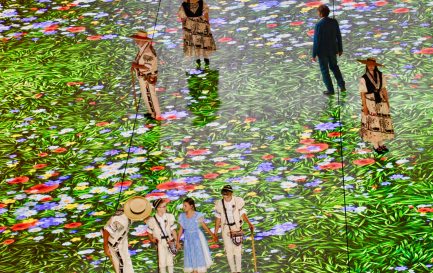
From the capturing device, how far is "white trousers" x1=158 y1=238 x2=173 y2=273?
62.6ft

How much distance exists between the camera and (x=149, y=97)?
23688 millimetres

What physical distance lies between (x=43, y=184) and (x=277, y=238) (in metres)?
4.42

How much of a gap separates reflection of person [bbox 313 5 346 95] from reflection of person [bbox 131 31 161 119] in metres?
2.87

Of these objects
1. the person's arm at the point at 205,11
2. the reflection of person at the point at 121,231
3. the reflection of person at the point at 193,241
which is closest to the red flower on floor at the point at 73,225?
the reflection of person at the point at 121,231

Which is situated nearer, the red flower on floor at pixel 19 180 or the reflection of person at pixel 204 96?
the red flower on floor at pixel 19 180

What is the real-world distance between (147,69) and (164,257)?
5191 millimetres

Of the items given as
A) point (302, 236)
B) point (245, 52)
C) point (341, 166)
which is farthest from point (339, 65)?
point (302, 236)

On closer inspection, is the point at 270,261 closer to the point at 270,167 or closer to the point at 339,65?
the point at 270,167

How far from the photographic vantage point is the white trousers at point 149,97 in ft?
77.5

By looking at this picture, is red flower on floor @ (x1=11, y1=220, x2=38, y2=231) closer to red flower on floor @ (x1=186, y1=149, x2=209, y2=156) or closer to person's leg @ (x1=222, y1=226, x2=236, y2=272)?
red flower on floor @ (x1=186, y1=149, x2=209, y2=156)

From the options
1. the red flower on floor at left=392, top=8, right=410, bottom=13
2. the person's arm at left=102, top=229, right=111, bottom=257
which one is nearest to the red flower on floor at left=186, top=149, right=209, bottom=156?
the person's arm at left=102, top=229, right=111, bottom=257

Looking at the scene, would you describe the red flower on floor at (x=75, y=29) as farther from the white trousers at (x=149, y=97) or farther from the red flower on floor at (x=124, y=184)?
the red flower on floor at (x=124, y=184)

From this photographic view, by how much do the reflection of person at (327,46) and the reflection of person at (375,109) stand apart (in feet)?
6.66

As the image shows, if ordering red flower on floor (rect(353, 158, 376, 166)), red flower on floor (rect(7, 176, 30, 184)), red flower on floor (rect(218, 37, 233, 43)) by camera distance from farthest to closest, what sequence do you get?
red flower on floor (rect(218, 37, 233, 43)), red flower on floor (rect(7, 176, 30, 184)), red flower on floor (rect(353, 158, 376, 166))
